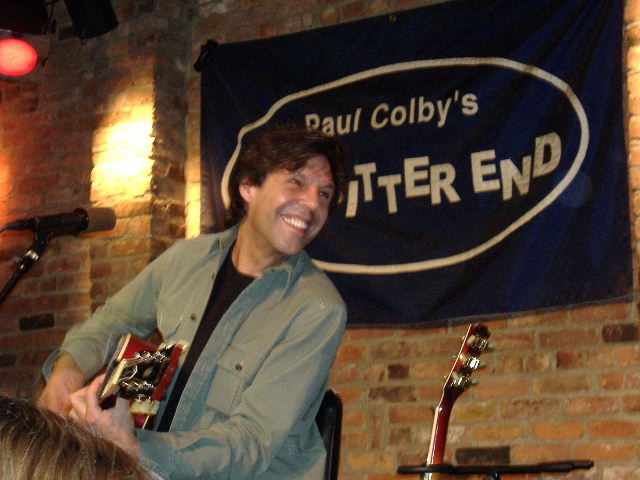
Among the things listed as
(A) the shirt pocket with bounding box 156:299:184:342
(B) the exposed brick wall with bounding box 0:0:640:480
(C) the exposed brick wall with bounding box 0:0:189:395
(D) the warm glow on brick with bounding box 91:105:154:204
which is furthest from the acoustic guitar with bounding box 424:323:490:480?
(D) the warm glow on brick with bounding box 91:105:154:204

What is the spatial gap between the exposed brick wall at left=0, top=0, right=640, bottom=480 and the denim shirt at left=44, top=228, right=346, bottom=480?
1064mm

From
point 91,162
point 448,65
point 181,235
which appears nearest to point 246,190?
point 448,65

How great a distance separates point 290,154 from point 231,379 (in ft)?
2.20

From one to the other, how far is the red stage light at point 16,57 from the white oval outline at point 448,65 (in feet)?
3.26

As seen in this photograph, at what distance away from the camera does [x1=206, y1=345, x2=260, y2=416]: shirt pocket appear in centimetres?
226

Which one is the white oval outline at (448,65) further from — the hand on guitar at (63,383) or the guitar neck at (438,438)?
the hand on guitar at (63,383)

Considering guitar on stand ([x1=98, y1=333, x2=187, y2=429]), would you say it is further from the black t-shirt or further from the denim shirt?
the black t-shirt

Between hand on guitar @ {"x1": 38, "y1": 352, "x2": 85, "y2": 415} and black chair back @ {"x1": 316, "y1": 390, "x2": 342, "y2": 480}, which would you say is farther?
hand on guitar @ {"x1": 38, "y1": 352, "x2": 85, "y2": 415}

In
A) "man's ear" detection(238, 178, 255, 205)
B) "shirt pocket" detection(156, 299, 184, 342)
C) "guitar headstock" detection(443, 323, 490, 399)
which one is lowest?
"guitar headstock" detection(443, 323, 490, 399)

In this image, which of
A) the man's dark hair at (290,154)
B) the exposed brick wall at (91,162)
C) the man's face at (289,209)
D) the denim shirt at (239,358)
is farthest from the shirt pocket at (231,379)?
the exposed brick wall at (91,162)

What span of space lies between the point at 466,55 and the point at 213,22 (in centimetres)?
128

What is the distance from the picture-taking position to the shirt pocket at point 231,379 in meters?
2.26

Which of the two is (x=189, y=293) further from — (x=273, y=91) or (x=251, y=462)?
(x=273, y=91)

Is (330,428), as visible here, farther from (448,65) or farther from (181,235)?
(181,235)
